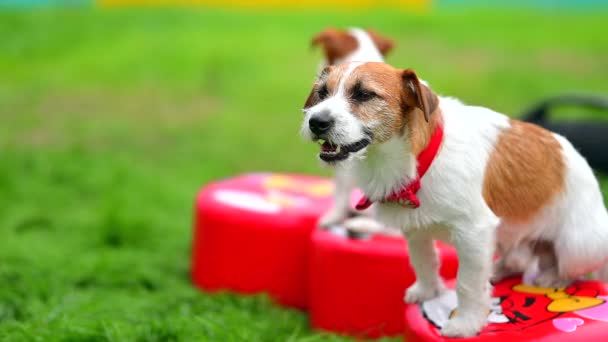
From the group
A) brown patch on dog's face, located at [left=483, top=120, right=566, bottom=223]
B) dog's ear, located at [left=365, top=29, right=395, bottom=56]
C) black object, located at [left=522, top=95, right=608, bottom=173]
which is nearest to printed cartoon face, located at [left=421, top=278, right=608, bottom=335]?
brown patch on dog's face, located at [left=483, top=120, right=566, bottom=223]

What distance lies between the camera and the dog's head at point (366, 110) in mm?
2273

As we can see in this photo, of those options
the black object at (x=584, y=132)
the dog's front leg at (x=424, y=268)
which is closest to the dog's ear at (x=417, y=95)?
the dog's front leg at (x=424, y=268)

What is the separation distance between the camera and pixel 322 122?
88.5 inches

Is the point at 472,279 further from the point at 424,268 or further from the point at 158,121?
the point at 158,121

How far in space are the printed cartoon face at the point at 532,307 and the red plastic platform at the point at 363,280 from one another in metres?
0.47

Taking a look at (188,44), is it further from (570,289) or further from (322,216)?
(570,289)

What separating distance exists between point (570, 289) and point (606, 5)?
8643 mm

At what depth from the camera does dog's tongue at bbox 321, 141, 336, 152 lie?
2.31m

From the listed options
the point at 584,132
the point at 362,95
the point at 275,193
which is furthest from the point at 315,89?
the point at 584,132

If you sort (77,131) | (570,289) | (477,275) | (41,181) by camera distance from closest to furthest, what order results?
(477,275) → (570,289) → (41,181) → (77,131)

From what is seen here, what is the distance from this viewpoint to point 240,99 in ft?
27.9

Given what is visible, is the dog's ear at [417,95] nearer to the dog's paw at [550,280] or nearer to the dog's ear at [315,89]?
the dog's ear at [315,89]

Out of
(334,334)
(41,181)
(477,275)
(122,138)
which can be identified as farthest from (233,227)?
(122,138)

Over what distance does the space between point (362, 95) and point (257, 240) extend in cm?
197
